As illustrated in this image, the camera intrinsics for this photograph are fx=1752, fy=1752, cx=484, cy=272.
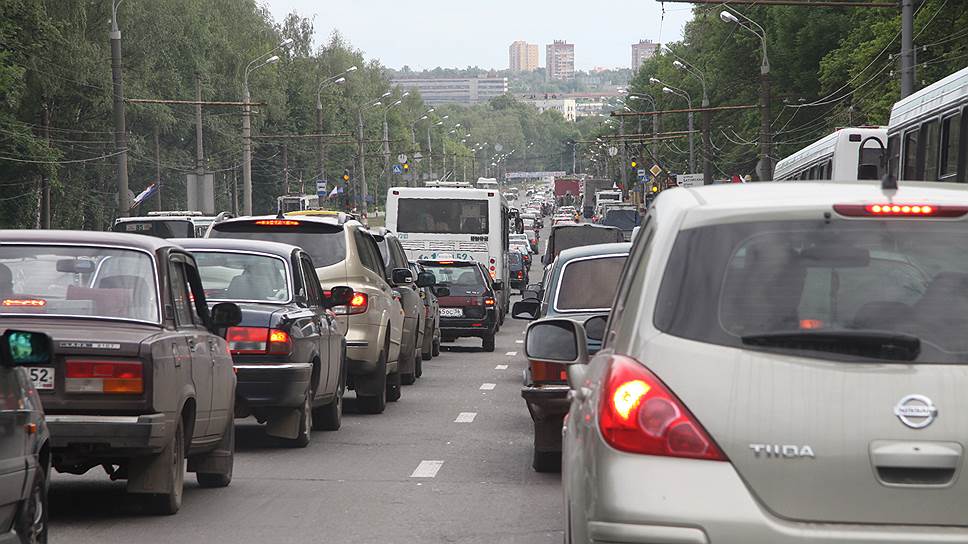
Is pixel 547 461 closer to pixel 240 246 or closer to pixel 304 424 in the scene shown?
pixel 304 424

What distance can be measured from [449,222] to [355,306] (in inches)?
952

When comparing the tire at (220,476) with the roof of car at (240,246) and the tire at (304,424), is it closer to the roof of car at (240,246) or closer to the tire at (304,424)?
the tire at (304,424)

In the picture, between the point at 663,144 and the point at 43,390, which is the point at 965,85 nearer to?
the point at 43,390

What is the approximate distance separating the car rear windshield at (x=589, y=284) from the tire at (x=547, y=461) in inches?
64.0

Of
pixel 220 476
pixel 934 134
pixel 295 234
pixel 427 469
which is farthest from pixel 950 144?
pixel 220 476

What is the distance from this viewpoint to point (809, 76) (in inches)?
3014

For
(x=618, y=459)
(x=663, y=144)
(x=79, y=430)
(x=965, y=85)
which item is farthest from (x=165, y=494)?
(x=663, y=144)

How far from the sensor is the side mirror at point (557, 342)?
6512 millimetres

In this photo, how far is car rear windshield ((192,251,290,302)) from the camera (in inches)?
530

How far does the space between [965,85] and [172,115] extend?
75408 millimetres

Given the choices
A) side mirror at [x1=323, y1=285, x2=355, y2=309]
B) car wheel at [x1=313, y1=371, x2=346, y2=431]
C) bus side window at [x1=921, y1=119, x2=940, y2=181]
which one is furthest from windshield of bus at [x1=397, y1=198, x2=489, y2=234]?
car wheel at [x1=313, y1=371, x2=346, y2=431]

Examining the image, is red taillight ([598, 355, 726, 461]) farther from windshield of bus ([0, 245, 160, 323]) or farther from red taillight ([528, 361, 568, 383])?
red taillight ([528, 361, 568, 383])

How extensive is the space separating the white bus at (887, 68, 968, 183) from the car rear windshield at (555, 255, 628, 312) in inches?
180

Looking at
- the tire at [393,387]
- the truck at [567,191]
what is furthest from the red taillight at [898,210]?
the truck at [567,191]
